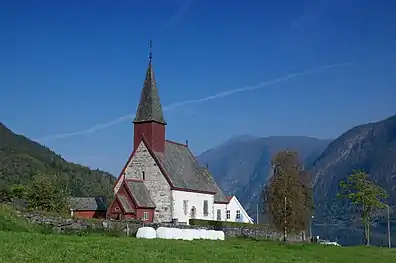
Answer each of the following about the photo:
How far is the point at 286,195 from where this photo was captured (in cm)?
5875

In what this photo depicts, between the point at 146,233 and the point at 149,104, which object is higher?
the point at 149,104

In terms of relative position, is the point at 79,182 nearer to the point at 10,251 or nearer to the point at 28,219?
the point at 28,219

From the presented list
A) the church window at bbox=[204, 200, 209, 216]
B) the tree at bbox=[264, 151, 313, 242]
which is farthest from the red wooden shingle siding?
the tree at bbox=[264, 151, 313, 242]

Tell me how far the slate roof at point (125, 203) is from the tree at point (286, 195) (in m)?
14.9

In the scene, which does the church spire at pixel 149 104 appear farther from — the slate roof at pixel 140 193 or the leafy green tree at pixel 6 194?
the leafy green tree at pixel 6 194

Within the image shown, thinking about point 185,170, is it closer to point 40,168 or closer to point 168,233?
point 168,233

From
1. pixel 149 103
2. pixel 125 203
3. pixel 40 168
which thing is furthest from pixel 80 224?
pixel 40 168

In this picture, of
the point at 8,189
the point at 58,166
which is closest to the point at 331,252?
the point at 8,189

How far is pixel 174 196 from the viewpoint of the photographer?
67188 millimetres

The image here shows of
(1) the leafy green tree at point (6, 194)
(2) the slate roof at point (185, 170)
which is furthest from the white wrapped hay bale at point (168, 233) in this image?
(1) the leafy green tree at point (6, 194)

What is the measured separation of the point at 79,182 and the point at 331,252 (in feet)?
382

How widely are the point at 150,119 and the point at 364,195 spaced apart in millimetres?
26105

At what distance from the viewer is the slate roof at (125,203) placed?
209ft

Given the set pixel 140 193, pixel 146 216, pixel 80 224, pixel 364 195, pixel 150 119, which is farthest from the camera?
pixel 150 119
